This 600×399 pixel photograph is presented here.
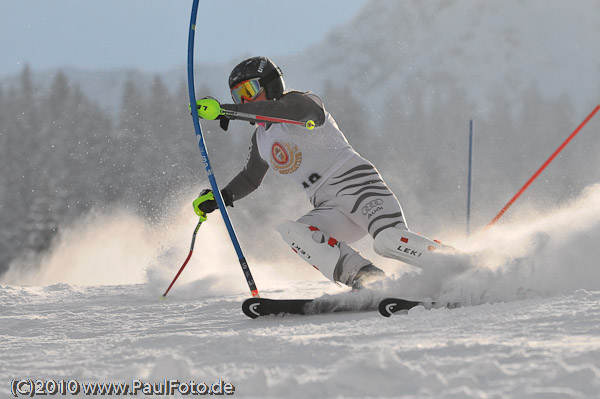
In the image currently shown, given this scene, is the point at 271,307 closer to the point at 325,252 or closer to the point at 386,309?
the point at 325,252

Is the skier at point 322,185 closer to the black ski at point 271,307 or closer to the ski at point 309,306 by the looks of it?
the ski at point 309,306

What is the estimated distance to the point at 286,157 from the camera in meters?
4.01

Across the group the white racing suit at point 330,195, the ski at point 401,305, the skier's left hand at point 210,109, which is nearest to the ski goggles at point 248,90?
the white racing suit at point 330,195

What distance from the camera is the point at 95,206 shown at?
75.7 feet

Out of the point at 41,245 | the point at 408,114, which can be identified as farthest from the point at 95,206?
the point at 408,114

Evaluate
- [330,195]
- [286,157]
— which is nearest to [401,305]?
[330,195]

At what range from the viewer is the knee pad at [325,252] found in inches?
141

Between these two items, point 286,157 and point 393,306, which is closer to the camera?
point 393,306

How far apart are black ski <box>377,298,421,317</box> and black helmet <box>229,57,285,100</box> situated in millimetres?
1681

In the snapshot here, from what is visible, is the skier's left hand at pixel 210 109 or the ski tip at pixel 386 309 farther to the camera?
the skier's left hand at pixel 210 109

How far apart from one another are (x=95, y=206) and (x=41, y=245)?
7.61ft

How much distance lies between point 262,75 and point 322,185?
80 centimetres

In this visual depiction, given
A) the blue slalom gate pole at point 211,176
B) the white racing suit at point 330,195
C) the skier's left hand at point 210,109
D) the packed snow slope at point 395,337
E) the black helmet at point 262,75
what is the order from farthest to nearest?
1. the black helmet at point 262,75
2. the blue slalom gate pole at point 211,176
3. the white racing suit at point 330,195
4. the skier's left hand at point 210,109
5. the packed snow slope at point 395,337

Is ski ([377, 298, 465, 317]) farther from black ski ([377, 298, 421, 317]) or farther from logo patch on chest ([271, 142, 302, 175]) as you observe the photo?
logo patch on chest ([271, 142, 302, 175])
